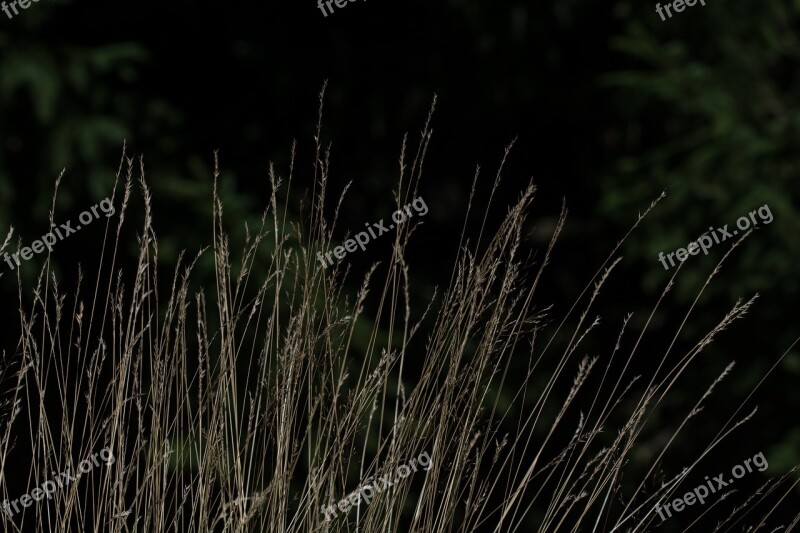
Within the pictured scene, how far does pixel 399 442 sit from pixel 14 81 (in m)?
3.52

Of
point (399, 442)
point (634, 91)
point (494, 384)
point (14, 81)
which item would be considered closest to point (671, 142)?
point (634, 91)

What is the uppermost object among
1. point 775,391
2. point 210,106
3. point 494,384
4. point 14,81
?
point 14,81

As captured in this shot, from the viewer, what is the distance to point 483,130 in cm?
682

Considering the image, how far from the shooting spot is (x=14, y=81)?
5066 millimetres

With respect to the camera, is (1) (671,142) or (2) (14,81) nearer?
(2) (14,81)

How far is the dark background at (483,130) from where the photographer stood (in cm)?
538

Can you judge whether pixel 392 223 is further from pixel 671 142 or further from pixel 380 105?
pixel 671 142

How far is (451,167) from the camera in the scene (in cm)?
694

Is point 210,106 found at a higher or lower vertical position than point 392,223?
higher

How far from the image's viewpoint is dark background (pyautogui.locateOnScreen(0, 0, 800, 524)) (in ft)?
17.7

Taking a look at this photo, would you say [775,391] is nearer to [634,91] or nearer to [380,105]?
[634,91]

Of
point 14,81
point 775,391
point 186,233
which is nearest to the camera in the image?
point 14,81

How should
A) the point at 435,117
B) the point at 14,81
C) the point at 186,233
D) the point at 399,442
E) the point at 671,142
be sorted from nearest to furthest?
1. the point at 399,442
2. the point at 14,81
3. the point at 186,233
4. the point at 671,142
5. the point at 435,117

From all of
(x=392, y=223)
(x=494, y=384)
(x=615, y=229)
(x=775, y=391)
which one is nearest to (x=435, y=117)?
(x=392, y=223)
